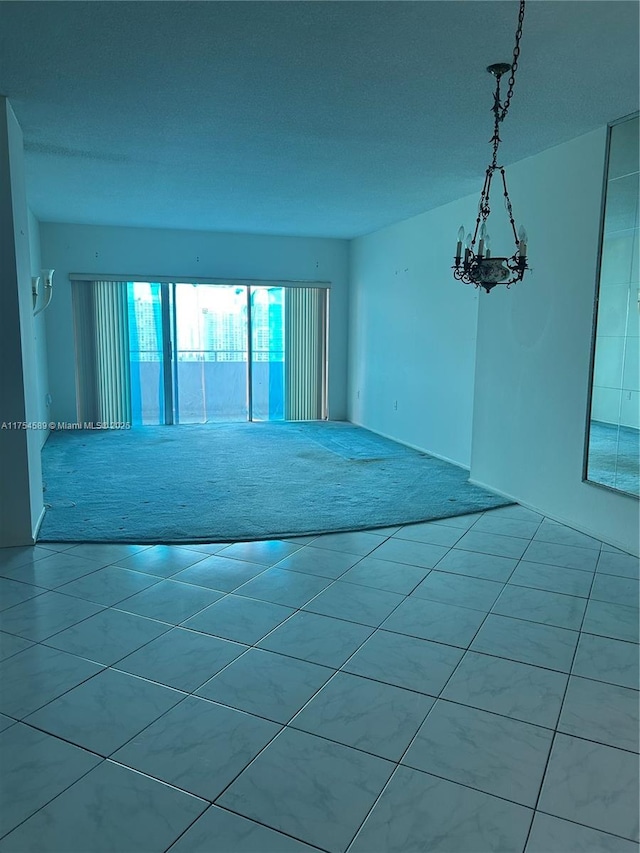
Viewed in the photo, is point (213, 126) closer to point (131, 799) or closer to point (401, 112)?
point (401, 112)

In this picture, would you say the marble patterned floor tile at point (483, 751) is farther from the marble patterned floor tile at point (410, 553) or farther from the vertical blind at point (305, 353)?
the vertical blind at point (305, 353)

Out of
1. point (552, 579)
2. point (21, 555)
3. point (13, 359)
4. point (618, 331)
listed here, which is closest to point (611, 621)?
point (552, 579)

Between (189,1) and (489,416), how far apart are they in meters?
3.45

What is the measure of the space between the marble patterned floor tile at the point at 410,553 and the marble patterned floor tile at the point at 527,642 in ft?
2.24

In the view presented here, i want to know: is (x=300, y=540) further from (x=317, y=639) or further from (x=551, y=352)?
(x=551, y=352)

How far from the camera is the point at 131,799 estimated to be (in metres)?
1.59

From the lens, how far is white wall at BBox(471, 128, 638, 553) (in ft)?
11.9

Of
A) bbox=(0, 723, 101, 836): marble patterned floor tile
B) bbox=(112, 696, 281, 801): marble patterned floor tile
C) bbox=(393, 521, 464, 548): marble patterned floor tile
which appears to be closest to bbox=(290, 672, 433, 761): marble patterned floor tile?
bbox=(112, 696, 281, 801): marble patterned floor tile

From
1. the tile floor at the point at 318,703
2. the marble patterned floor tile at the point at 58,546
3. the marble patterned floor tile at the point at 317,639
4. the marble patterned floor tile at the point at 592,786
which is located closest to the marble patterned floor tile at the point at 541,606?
the tile floor at the point at 318,703

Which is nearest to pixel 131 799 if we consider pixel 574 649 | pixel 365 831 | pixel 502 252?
pixel 365 831

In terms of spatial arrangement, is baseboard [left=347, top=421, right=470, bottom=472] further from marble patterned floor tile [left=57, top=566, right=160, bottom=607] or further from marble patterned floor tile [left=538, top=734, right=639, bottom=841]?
marble patterned floor tile [left=538, top=734, right=639, bottom=841]

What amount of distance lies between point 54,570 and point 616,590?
2.82 m

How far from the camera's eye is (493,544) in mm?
3539

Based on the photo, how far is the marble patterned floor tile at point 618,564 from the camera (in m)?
3.12
